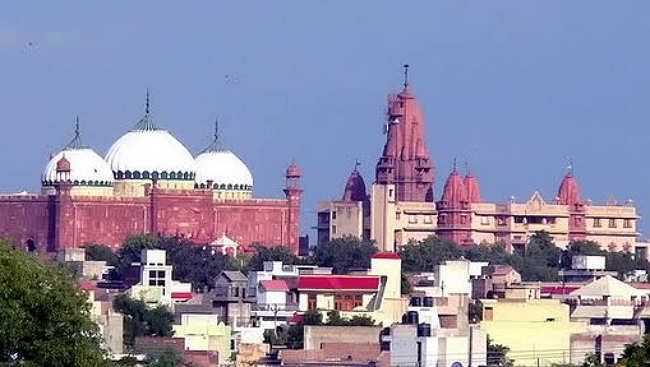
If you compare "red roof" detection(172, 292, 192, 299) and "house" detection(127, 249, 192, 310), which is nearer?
"house" detection(127, 249, 192, 310)

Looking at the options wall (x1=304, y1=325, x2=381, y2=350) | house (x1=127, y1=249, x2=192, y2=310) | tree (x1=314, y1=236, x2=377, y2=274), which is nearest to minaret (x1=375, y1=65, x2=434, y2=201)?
tree (x1=314, y1=236, x2=377, y2=274)

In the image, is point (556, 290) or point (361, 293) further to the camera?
point (556, 290)

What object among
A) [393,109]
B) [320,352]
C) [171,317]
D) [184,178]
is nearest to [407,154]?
[393,109]

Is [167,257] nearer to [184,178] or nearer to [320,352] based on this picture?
[184,178]

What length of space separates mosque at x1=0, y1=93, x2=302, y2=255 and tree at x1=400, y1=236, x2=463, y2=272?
18.1 ft

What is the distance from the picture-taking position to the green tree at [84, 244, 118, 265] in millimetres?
111500

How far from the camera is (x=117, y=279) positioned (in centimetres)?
10188

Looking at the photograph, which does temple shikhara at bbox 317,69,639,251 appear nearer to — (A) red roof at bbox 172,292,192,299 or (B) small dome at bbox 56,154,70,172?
(B) small dome at bbox 56,154,70,172

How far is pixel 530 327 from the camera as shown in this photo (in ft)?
254

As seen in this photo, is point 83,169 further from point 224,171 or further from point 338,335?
point 338,335

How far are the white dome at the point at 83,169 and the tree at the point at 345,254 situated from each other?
27.1 ft

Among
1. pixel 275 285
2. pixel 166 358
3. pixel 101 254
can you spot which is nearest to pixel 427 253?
pixel 101 254

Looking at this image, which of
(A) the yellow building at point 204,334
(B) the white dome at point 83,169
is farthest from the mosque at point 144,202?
(A) the yellow building at point 204,334

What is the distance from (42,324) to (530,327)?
39.7m
